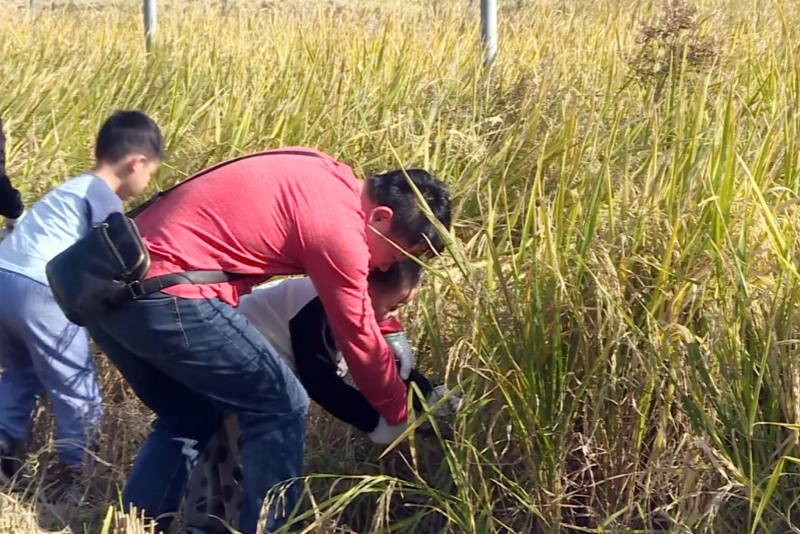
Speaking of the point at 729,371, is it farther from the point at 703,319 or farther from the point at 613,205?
the point at 613,205

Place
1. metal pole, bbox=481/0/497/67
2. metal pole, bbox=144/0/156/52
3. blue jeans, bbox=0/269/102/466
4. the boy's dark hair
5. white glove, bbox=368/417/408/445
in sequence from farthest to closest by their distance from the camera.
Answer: metal pole, bbox=144/0/156/52, metal pole, bbox=481/0/497/67, the boy's dark hair, blue jeans, bbox=0/269/102/466, white glove, bbox=368/417/408/445

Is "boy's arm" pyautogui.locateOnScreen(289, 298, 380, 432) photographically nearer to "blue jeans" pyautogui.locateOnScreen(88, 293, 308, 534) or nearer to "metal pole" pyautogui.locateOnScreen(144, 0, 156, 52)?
"blue jeans" pyautogui.locateOnScreen(88, 293, 308, 534)

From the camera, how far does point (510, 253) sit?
10.7 feet

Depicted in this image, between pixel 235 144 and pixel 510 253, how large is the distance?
1.81 m

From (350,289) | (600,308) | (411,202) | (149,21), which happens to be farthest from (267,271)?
(149,21)

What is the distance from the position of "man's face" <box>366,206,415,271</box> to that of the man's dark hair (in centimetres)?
1

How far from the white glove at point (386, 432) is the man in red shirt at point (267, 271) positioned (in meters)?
0.03

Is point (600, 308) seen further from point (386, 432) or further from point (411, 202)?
point (386, 432)

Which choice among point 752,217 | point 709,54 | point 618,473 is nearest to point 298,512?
point 618,473

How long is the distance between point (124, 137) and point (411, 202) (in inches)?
52.1

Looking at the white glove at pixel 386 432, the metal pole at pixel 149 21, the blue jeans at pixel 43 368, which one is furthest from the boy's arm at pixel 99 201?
the metal pole at pixel 149 21

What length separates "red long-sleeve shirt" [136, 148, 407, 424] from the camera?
9.21 ft

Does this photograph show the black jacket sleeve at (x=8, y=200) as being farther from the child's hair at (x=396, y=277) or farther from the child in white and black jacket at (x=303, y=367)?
the child's hair at (x=396, y=277)

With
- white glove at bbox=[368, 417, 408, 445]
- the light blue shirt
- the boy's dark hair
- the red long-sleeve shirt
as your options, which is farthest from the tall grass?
the boy's dark hair
